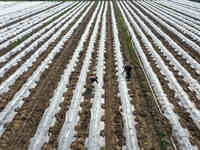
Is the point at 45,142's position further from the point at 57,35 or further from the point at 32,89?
the point at 57,35

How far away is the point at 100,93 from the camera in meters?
9.92

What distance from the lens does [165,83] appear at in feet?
35.7

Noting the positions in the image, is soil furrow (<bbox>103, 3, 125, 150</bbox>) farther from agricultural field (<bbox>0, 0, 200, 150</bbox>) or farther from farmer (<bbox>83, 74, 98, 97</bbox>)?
farmer (<bbox>83, 74, 98, 97</bbox>)

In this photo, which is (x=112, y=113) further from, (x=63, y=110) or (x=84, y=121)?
(x=63, y=110)

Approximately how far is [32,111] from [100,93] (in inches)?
182

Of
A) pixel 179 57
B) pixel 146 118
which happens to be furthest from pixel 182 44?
pixel 146 118

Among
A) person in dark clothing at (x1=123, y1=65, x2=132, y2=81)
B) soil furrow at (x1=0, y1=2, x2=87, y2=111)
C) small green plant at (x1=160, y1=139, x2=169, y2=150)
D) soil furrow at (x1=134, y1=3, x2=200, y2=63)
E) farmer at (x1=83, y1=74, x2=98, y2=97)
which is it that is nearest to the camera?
small green plant at (x1=160, y1=139, x2=169, y2=150)

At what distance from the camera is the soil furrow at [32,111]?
22.7ft

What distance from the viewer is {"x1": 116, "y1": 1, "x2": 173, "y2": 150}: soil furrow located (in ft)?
22.3

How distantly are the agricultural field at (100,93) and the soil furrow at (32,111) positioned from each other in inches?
1.9

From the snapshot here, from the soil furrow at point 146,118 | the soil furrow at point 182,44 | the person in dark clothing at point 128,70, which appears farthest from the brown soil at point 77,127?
the soil furrow at point 182,44

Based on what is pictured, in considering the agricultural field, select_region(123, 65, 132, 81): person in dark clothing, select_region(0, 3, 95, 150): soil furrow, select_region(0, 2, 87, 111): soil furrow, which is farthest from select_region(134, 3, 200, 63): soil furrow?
select_region(0, 2, 87, 111): soil furrow

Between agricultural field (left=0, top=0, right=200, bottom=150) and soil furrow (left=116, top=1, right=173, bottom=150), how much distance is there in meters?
0.05

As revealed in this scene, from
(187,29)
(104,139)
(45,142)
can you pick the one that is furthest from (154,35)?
(45,142)
